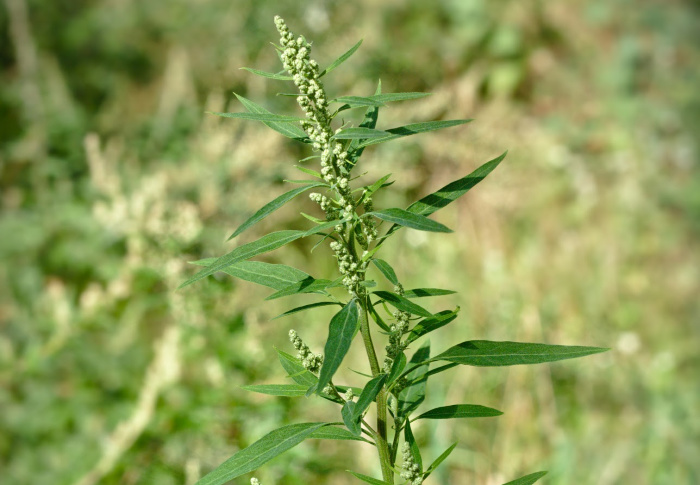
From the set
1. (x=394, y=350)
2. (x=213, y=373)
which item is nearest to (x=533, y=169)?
(x=213, y=373)

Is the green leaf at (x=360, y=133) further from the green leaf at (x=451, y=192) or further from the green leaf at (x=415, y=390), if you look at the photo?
the green leaf at (x=415, y=390)

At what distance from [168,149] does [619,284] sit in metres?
2.40

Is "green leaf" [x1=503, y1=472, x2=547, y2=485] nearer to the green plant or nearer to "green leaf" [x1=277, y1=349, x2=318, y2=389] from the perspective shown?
the green plant

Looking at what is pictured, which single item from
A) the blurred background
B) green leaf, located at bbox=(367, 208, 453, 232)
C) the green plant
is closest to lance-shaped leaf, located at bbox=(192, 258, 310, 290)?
the green plant

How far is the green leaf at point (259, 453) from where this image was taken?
596 millimetres

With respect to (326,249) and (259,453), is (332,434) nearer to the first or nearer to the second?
(259,453)

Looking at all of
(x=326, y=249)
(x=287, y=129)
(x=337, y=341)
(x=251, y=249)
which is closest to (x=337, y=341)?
(x=337, y=341)

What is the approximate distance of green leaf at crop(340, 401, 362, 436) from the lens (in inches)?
23.3

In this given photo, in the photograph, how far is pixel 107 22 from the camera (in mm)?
4664

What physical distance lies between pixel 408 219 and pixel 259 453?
0.81 feet

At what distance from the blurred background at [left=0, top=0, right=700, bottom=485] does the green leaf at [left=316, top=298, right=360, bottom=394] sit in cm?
96

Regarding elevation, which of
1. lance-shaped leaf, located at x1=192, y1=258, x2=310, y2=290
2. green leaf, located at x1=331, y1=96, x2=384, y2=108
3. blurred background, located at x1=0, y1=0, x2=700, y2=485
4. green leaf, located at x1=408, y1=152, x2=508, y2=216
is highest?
blurred background, located at x1=0, y1=0, x2=700, y2=485

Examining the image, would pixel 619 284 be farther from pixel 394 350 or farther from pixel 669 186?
pixel 394 350

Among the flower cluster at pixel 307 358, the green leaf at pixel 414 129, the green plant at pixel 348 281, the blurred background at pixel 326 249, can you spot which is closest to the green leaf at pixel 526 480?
the green plant at pixel 348 281
